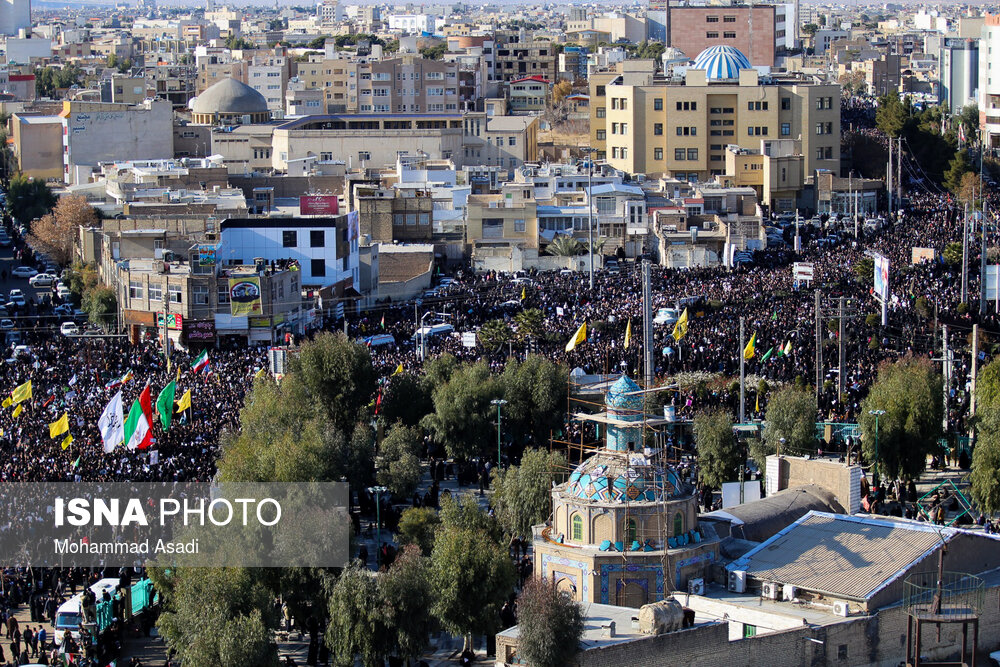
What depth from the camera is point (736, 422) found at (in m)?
38.6

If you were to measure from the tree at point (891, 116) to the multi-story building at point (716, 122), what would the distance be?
692cm

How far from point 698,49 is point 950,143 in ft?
158

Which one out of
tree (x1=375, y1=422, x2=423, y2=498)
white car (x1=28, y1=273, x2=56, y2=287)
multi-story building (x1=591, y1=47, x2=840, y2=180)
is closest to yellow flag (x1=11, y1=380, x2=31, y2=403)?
tree (x1=375, y1=422, x2=423, y2=498)

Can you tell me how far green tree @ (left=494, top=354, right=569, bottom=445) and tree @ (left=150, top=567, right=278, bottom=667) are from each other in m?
11.1

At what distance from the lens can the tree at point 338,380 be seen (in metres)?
37.9

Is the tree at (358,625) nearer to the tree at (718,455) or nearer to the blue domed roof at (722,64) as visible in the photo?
the tree at (718,455)

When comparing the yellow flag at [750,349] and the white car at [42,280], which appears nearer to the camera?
the yellow flag at [750,349]

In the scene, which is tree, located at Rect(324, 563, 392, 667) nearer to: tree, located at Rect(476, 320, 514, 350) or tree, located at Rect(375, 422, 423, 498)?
tree, located at Rect(375, 422, 423, 498)

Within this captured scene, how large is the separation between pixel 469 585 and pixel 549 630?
3067 millimetres

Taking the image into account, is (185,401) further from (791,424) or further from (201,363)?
(791,424)

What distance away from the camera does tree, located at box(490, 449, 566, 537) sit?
29875mm

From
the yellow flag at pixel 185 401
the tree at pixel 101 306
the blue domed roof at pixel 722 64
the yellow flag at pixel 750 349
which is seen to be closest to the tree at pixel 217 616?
the yellow flag at pixel 185 401

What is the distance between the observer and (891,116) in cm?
9006

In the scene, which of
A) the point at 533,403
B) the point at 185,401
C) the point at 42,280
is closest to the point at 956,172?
the point at 42,280
